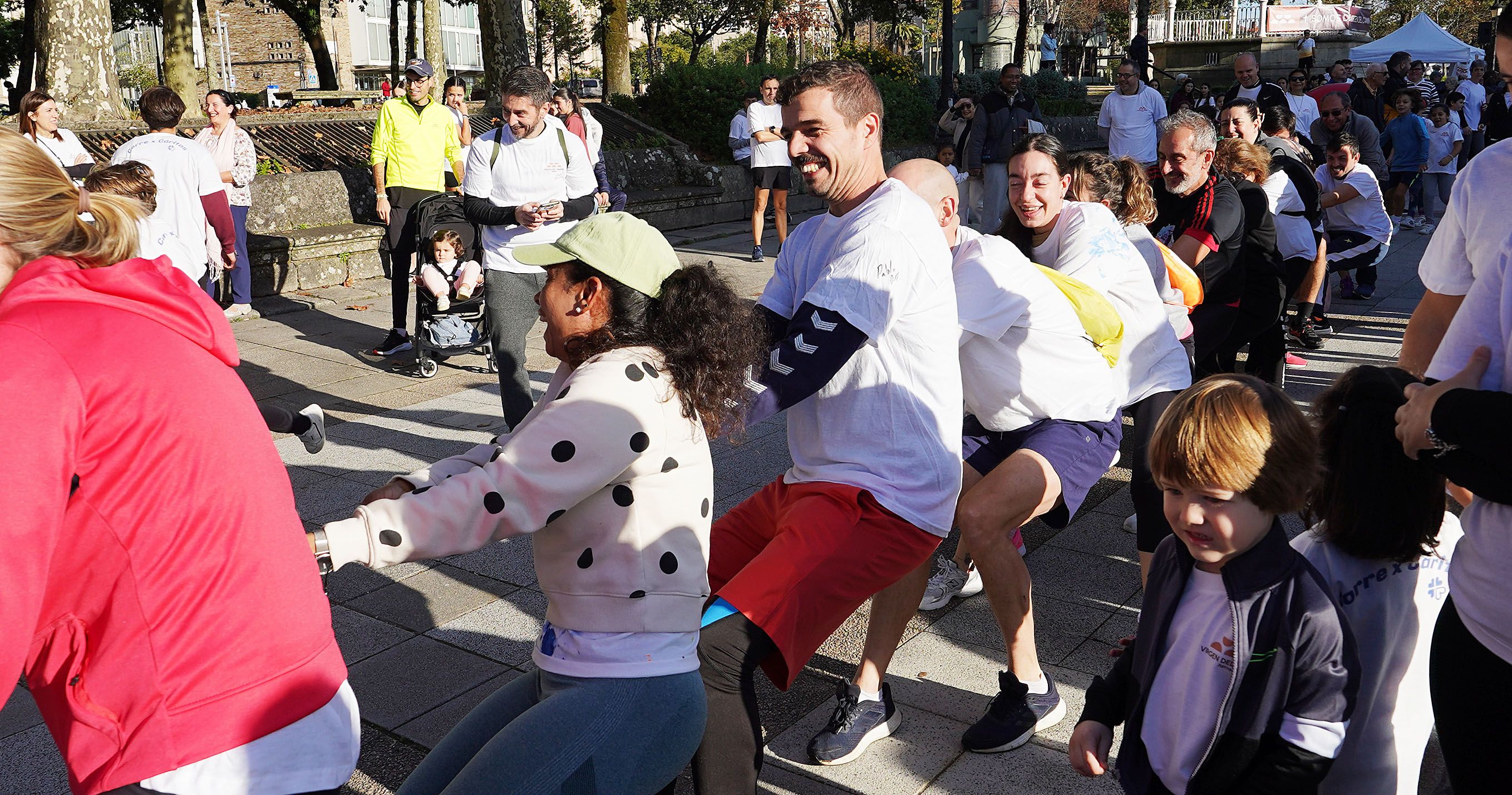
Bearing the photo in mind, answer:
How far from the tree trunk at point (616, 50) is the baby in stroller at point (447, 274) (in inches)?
478

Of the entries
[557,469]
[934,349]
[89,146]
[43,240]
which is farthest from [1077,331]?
[89,146]

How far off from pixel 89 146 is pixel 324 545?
10900mm

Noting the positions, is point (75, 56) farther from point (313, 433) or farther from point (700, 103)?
point (313, 433)

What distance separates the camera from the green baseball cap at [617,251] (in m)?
2.25

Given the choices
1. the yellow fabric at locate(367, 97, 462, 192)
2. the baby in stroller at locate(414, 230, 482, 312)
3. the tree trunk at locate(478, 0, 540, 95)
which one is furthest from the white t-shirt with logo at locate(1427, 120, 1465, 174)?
the baby in stroller at locate(414, 230, 482, 312)

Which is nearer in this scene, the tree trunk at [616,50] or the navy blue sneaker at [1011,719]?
the navy blue sneaker at [1011,719]

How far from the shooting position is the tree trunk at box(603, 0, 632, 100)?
1989cm

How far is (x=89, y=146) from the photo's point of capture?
10.9 metres

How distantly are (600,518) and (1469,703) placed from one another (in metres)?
1.56

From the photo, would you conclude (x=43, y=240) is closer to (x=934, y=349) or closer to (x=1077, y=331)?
(x=934, y=349)

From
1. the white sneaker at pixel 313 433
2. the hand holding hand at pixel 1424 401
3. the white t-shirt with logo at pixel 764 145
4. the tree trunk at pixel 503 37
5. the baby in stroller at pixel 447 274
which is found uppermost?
the tree trunk at pixel 503 37

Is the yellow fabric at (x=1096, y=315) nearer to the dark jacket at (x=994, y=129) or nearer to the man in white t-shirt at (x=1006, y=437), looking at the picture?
the man in white t-shirt at (x=1006, y=437)

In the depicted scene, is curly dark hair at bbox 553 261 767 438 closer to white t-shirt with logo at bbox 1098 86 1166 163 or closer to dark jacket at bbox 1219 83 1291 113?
dark jacket at bbox 1219 83 1291 113

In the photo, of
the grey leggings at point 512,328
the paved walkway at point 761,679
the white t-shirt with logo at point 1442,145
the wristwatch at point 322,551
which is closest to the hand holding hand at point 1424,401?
the paved walkway at point 761,679
